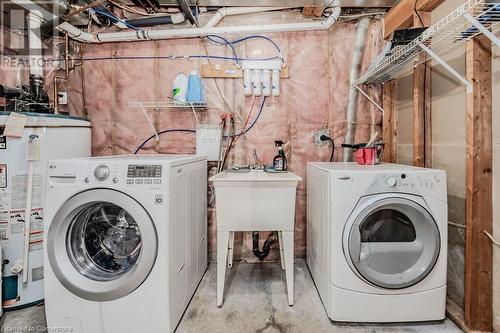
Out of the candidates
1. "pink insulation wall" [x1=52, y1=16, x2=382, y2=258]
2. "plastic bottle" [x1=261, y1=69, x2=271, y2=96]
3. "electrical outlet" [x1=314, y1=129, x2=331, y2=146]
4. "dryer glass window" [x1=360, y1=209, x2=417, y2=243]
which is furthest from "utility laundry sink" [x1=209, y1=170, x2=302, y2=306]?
"plastic bottle" [x1=261, y1=69, x2=271, y2=96]

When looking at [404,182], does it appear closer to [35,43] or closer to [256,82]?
[256,82]

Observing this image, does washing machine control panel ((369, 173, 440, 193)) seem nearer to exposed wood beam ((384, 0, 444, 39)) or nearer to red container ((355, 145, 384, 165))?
red container ((355, 145, 384, 165))

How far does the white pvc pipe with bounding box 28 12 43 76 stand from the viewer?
1981mm

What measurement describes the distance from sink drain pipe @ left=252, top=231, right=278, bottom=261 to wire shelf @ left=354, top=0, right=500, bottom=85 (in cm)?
156

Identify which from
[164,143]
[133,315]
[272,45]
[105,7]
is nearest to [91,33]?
[105,7]

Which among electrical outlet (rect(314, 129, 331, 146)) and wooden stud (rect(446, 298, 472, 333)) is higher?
electrical outlet (rect(314, 129, 331, 146))

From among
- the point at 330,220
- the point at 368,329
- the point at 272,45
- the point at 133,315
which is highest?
the point at 272,45

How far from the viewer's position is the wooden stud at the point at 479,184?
1401 millimetres

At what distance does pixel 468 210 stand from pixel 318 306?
1.06 metres

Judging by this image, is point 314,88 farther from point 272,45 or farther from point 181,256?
point 181,256

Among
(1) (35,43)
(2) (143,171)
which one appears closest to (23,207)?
(2) (143,171)

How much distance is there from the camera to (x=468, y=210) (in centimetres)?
143

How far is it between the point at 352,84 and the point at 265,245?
1.65 meters

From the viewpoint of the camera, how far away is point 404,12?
77.7 inches
